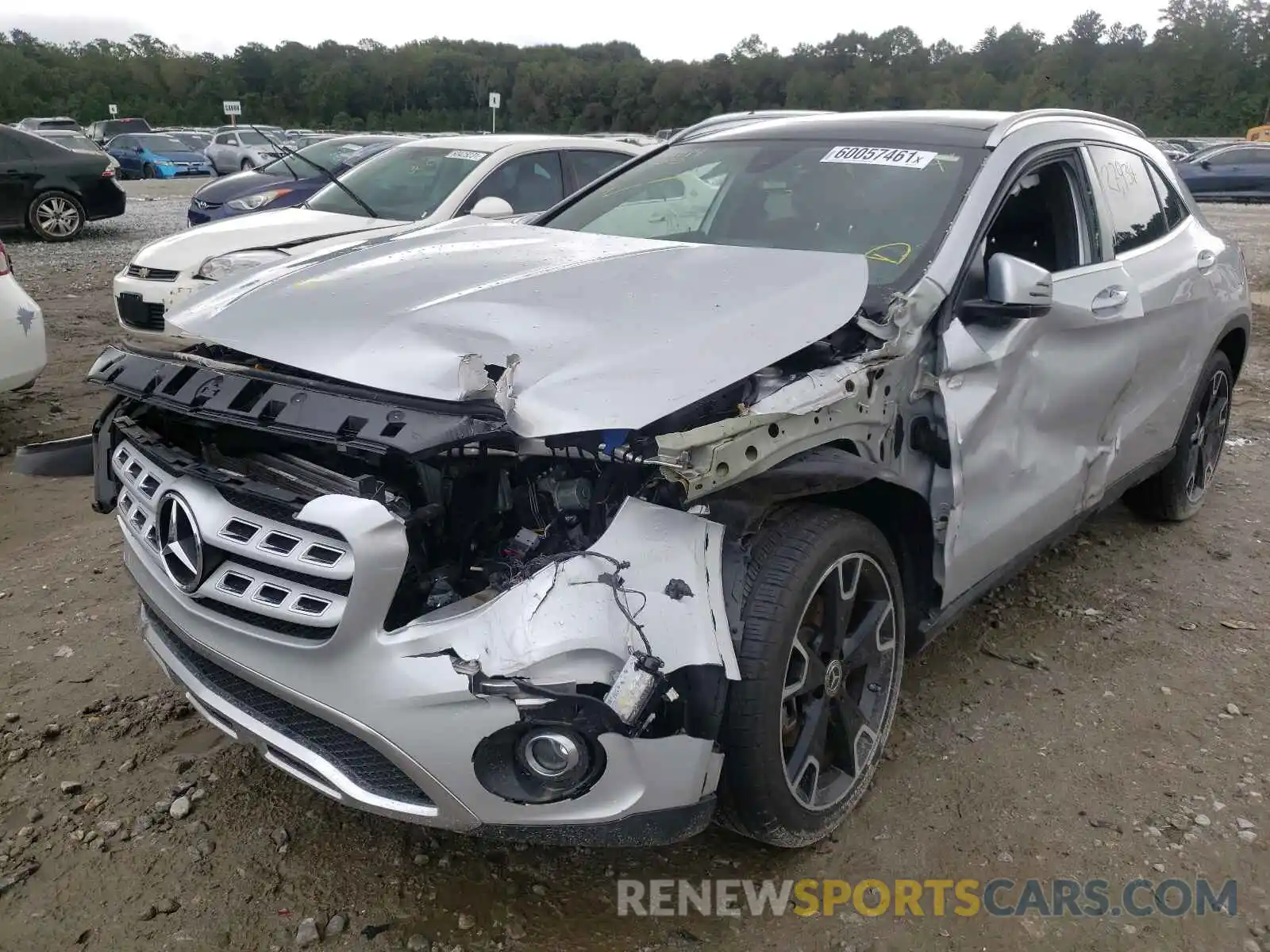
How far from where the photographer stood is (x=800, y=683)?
2.31 metres

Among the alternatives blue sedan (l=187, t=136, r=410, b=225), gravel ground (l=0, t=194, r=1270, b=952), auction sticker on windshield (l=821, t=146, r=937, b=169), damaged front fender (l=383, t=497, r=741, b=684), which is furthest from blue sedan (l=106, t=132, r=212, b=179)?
damaged front fender (l=383, t=497, r=741, b=684)

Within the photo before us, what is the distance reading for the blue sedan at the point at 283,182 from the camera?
A: 8.91 m

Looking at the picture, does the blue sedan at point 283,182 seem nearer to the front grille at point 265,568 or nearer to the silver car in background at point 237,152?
the front grille at point 265,568

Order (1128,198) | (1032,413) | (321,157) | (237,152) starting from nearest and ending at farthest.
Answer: (1032,413) → (1128,198) → (321,157) → (237,152)

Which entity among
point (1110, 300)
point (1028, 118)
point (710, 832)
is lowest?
point (710, 832)

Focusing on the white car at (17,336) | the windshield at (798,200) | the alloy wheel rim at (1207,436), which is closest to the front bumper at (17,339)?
the white car at (17,336)

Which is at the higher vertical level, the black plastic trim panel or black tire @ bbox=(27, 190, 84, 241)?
the black plastic trim panel

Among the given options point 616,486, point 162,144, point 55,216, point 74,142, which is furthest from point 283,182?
point 162,144

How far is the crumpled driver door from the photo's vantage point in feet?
8.87

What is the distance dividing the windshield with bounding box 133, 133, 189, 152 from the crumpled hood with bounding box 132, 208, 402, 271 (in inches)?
1038

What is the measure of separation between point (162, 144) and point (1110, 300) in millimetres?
32551

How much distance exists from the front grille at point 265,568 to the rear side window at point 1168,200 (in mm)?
3666

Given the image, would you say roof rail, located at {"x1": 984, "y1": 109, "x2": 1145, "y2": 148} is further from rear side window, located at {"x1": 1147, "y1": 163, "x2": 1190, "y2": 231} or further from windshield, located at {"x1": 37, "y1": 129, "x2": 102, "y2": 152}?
windshield, located at {"x1": 37, "y1": 129, "x2": 102, "y2": 152}

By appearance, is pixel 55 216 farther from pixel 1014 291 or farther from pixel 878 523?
pixel 1014 291
